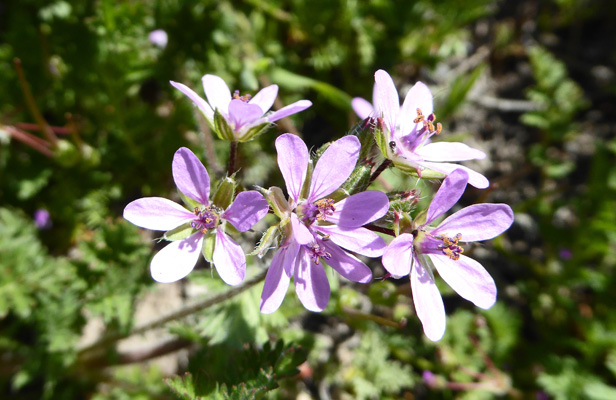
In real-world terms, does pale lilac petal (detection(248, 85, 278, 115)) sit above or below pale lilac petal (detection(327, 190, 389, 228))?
above

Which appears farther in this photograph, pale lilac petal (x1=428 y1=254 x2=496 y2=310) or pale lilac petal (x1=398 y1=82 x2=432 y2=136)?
pale lilac petal (x1=398 y1=82 x2=432 y2=136)

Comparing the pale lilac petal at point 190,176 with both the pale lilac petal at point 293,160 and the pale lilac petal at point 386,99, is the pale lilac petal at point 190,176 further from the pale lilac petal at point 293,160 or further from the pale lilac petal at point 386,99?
the pale lilac petal at point 386,99

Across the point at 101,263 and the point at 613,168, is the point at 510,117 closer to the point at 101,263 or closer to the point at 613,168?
the point at 613,168

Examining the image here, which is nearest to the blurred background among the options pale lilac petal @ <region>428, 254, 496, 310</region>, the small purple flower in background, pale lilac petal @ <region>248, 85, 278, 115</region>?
the small purple flower in background

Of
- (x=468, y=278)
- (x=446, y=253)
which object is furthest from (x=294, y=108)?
(x=468, y=278)

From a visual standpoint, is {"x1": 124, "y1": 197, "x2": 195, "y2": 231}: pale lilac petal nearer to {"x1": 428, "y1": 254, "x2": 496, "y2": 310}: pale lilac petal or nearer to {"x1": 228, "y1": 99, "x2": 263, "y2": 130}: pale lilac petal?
{"x1": 228, "y1": 99, "x2": 263, "y2": 130}: pale lilac petal

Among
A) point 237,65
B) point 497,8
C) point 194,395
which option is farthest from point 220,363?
point 497,8

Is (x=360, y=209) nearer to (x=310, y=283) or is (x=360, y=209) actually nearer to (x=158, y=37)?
(x=310, y=283)
